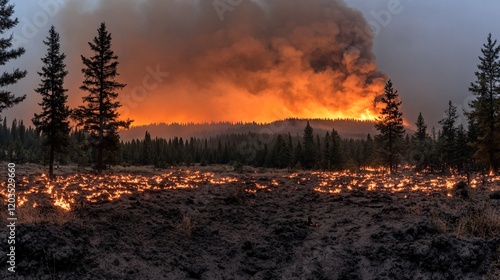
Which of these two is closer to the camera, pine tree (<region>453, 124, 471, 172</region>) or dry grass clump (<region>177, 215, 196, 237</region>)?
dry grass clump (<region>177, 215, 196, 237</region>)

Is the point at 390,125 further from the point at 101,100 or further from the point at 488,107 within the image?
the point at 101,100

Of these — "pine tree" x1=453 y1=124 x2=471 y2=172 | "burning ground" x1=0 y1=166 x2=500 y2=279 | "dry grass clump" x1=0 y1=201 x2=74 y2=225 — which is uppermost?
"pine tree" x1=453 y1=124 x2=471 y2=172

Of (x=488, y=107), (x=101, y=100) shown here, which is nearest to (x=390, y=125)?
(x=488, y=107)

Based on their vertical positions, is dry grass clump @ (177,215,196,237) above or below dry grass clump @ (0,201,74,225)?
below

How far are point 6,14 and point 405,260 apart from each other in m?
25.8

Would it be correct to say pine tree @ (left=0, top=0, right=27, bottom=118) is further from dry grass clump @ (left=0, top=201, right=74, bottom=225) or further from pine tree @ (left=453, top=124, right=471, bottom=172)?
pine tree @ (left=453, top=124, right=471, bottom=172)

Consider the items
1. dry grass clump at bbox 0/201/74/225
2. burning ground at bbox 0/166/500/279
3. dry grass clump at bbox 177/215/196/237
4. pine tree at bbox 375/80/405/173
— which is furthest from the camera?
pine tree at bbox 375/80/405/173

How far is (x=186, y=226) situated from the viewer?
9.85 m

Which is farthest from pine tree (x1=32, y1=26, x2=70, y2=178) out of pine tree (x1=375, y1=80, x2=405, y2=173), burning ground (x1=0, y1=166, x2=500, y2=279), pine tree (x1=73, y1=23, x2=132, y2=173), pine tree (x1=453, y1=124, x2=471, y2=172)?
pine tree (x1=453, y1=124, x2=471, y2=172)

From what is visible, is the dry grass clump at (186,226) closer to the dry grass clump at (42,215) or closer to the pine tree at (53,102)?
the dry grass clump at (42,215)

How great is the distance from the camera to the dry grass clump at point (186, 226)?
9.63 m

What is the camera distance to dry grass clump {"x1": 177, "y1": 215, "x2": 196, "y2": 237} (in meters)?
9.63

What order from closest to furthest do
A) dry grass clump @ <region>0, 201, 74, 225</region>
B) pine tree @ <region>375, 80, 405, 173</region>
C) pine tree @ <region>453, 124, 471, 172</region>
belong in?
1. dry grass clump @ <region>0, 201, 74, 225</region>
2. pine tree @ <region>375, 80, 405, 173</region>
3. pine tree @ <region>453, 124, 471, 172</region>

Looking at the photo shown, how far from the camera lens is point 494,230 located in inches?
318
